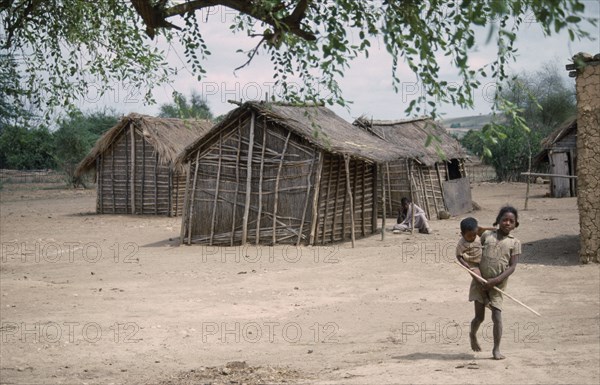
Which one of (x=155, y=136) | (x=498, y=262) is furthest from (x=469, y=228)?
(x=155, y=136)

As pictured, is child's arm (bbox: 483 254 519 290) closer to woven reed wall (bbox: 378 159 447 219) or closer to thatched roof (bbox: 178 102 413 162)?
thatched roof (bbox: 178 102 413 162)

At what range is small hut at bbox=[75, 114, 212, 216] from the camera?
24781mm

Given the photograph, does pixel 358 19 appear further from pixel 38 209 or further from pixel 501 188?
pixel 501 188

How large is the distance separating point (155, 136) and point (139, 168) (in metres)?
1.31

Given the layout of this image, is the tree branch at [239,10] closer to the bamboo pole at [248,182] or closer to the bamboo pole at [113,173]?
the bamboo pole at [248,182]

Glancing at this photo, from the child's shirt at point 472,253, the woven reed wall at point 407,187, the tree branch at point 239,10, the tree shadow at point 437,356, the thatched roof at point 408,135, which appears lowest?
the tree shadow at point 437,356

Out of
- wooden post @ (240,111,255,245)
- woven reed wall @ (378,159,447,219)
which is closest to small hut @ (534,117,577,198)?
woven reed wall @ (378,159,447,219)

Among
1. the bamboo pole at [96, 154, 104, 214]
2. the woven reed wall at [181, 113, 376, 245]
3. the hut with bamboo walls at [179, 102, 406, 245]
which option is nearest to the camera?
the hut with bamboo walls at [179, 102, 406, 245]

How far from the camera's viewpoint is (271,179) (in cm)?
1631

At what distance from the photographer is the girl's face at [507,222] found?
641 centimetres

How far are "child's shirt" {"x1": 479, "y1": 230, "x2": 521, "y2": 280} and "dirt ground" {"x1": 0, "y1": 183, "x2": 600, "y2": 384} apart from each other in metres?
0.77

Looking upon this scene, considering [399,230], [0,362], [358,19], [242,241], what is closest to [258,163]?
[242,241]

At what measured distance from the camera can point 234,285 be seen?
11.7 metres

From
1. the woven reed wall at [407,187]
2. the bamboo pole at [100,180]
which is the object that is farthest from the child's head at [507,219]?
the bamboo pole at [100,180]
